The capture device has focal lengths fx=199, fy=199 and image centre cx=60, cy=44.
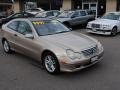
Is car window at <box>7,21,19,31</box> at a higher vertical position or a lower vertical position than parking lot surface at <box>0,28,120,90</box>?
higher

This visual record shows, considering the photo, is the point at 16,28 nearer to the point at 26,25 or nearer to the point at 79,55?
the point at 26,25

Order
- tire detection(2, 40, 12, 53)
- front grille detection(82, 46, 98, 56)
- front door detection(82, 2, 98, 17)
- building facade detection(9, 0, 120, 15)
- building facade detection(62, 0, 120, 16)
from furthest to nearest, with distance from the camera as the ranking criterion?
1. front door detection(82, 2, 98, 17)
2. building facade detection(9, 0, 120, 15)
3. building facade detection(62, 0, 120, 16)
4. tire detection(2, 40, 12, 53)
5. front grille detection(82, 46, 98, 56)

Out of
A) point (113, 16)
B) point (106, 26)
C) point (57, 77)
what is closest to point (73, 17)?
point (113, 16)

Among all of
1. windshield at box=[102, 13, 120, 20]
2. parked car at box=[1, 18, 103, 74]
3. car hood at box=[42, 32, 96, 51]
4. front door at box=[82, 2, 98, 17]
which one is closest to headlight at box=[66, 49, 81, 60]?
parked car at box=[1, 18, 103, 74]

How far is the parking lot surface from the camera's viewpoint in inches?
187

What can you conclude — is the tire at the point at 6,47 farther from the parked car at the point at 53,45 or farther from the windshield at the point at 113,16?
the windshield at the point at 113,16

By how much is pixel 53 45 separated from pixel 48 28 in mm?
1199

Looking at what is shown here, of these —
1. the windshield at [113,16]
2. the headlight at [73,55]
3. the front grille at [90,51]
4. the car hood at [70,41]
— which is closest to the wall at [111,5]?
the windshield at [113,16]

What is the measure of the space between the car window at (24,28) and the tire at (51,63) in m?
1.15

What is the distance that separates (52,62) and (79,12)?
10634mm

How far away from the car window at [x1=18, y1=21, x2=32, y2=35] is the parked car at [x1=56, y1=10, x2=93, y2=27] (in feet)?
24.0

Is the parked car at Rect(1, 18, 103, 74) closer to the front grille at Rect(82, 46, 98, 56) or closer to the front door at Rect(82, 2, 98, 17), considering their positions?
the front grille at Rect(82, 46, 98, 56)

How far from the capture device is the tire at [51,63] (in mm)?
5310

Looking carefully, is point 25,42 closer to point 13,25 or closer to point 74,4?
point 13,25
